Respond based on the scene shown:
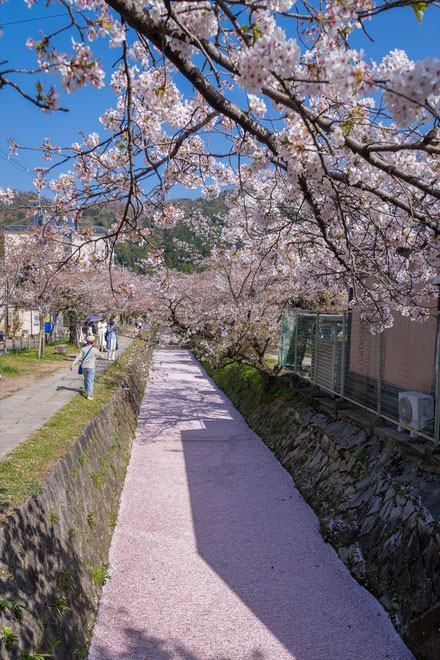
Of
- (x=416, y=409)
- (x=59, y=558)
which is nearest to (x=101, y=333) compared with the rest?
(x=59, y=558)

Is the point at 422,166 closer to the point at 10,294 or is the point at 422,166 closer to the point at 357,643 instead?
the point at 357,643

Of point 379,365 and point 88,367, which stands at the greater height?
point 379,365

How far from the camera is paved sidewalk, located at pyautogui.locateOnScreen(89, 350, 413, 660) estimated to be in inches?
175

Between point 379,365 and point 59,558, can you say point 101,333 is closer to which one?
point 379,365

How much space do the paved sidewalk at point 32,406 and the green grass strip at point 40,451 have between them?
0.59 feet

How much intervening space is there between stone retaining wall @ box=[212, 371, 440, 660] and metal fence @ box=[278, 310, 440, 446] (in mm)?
352

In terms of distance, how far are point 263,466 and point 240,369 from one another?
25.5 ft

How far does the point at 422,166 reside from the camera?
456cm

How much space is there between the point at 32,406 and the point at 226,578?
511cm

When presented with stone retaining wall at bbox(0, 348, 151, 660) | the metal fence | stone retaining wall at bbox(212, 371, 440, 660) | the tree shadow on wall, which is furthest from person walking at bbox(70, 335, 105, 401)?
the tree shadow on wall

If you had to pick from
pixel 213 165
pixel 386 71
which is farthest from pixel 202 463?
pixel 386 71

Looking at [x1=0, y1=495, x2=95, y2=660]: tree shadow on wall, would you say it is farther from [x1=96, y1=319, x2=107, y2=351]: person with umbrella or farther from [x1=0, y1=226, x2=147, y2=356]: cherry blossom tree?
[x1=96, y1=319, x2=107, y2=351]: person with umbrella

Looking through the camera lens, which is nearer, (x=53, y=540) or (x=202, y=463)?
(x=53, y=540)

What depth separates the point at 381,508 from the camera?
559cm
